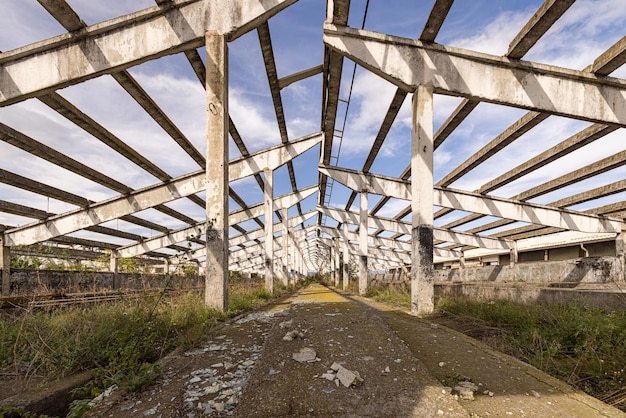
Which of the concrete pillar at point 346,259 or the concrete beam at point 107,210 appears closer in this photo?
Answer: the concrete beam at point 107,210

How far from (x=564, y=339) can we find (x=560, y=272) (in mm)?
13829

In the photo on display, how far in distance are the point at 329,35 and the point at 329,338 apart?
651 centimetres

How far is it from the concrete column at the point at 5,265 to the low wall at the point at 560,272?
21258mm

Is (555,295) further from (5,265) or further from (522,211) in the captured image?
(5,265)

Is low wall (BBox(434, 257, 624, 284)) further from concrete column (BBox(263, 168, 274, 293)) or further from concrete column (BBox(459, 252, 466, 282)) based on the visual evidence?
concrete column (BBox(263, 168, 274, 293))

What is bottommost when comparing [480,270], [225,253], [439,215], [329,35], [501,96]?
[480,270]

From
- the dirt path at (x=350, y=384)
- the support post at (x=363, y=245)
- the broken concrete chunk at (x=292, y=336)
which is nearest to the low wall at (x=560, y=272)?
the support post at (x=363, y=245)

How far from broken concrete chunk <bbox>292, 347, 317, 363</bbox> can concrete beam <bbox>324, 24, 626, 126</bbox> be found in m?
6.10

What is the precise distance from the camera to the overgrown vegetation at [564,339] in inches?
115

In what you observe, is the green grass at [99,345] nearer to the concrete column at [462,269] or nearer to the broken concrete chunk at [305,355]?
the broken concrete chunk at [305,355]

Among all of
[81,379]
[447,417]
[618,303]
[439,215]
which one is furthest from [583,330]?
[439,215]

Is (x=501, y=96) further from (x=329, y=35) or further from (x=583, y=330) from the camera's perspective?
(x=583, y=330)

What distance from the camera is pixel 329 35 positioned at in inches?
284

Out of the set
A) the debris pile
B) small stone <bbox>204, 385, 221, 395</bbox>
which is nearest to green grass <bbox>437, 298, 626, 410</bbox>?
the debris pile
